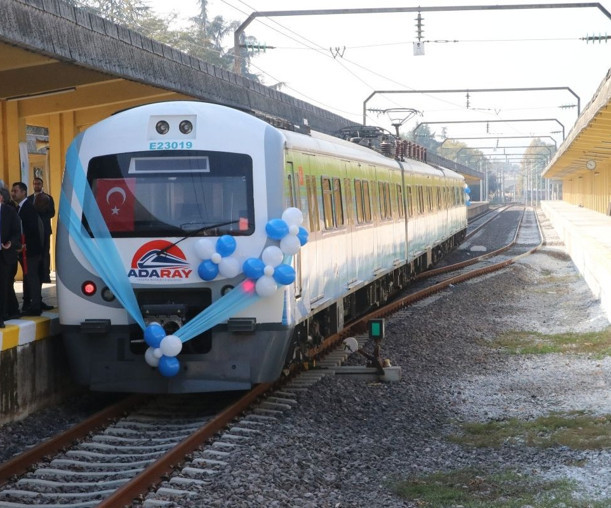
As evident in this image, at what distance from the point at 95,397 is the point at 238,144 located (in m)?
2.98

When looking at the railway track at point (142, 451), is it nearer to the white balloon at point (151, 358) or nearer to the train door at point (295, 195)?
the white balloon at point (151, 358)

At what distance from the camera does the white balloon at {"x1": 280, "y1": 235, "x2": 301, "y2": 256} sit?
893 centimetres

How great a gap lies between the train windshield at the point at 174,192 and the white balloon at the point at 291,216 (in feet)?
0.93

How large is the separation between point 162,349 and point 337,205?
155 inches

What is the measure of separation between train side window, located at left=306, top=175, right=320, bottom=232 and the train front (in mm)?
1213

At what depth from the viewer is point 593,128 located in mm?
24156

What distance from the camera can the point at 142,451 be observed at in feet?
26.1

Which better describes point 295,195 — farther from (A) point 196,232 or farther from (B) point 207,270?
(B) point 207,270

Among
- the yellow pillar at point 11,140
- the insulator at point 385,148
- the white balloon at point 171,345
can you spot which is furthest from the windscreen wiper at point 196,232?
the insulator at point 385,148

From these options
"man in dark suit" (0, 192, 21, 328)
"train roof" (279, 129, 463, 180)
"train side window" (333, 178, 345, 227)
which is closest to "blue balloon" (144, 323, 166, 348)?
"man in dark suit" (0, 192, 21, 328)

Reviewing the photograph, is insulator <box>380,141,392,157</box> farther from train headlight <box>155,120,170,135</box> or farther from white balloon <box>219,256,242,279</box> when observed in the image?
white balloon <box>219,256,242,279</box>

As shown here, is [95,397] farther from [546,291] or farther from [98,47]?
[546,291]

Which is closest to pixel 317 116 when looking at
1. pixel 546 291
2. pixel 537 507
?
pixel 546 291

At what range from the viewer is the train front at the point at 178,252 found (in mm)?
8867
